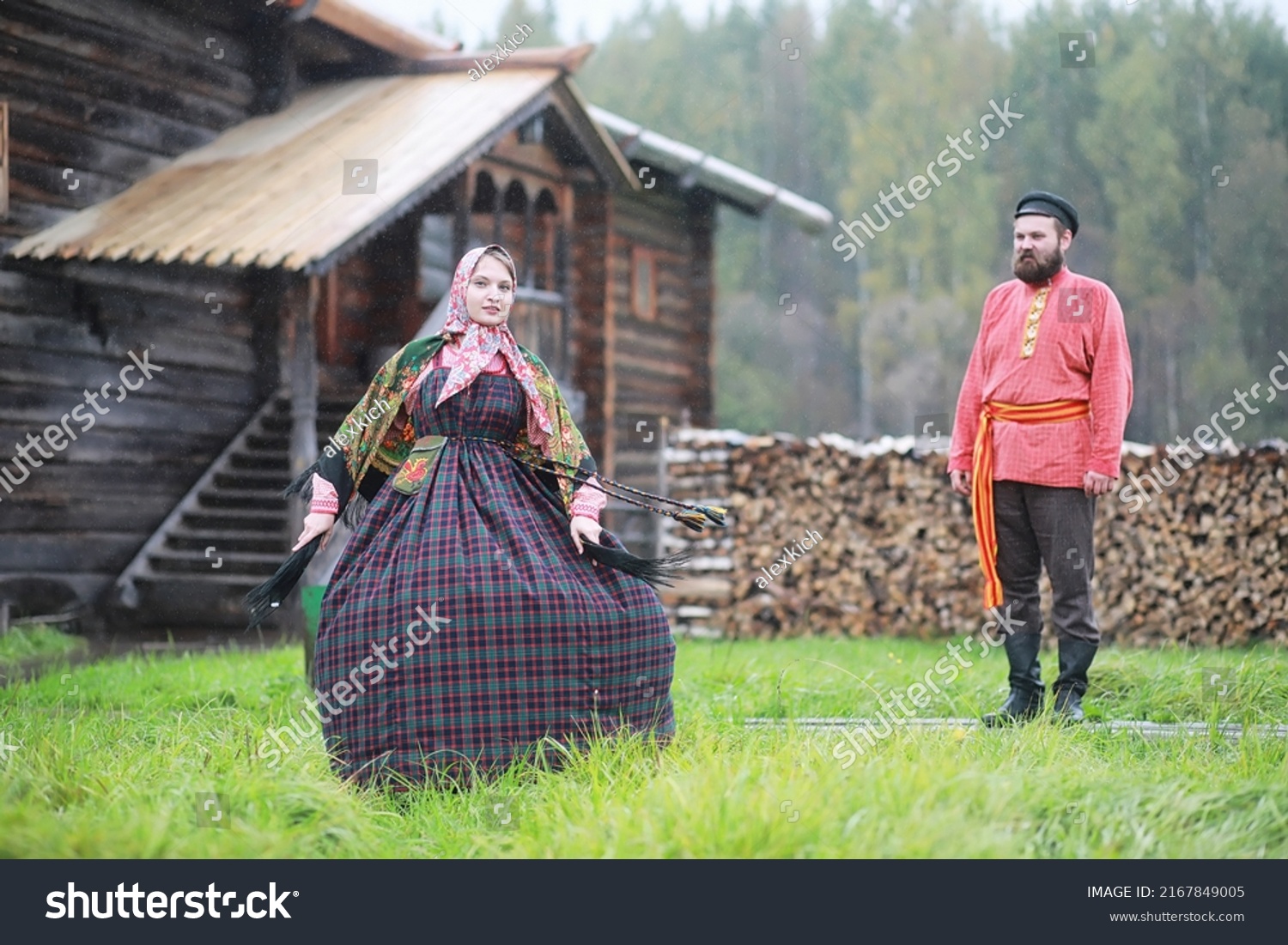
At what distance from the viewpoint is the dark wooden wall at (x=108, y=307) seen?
8.12 m

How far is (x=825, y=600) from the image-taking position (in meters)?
8.29

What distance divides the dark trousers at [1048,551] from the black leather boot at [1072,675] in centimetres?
3

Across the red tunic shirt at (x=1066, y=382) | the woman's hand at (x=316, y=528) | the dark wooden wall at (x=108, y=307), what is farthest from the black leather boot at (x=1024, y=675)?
the dark wooden wall at (x=108, y=307)

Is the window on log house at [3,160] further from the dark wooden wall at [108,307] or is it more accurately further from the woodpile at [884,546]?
the woodpile at [884,546]

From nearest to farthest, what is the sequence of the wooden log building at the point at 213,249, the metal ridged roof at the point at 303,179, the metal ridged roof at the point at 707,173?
1. the metal ridged roof at the point at 303,179
2. the wooden log building at the point at 213,249
3. the metal ridged roof at the point at 707,173

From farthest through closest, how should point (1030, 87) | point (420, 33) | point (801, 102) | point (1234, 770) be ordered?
point (801, 102) < point (1030, 87) < point (420, 33) < point (1234, 770)

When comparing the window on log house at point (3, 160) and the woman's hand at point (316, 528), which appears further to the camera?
the window on log house at point (3, 160)

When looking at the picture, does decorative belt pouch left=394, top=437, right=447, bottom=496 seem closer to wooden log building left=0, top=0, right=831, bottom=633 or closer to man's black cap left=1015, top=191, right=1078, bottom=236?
man's black cap left=1015, top=191, right=1078, bottom=236

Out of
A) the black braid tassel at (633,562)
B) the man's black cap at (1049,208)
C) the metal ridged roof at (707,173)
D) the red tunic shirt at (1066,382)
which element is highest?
the metal ridged roof at (707,173)

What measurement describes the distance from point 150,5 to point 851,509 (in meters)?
5.94

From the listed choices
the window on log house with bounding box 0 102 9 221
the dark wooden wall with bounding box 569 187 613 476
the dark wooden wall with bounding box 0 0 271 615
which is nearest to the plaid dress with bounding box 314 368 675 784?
the dark wooden wall with bounding box 0 0 271 615

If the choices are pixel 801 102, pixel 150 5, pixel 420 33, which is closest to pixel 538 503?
pixel 150 5

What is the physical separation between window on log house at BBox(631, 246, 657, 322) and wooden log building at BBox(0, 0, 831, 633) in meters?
2.40
